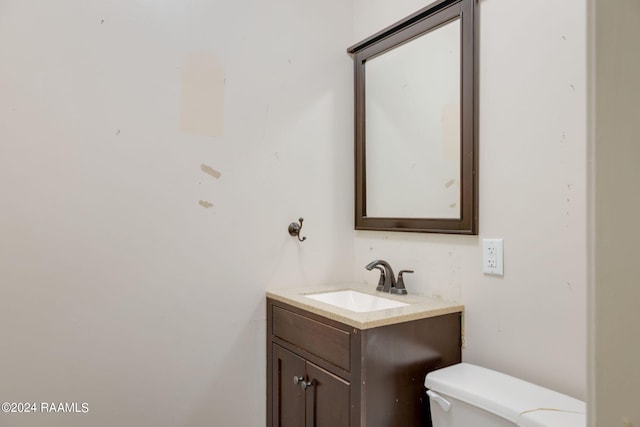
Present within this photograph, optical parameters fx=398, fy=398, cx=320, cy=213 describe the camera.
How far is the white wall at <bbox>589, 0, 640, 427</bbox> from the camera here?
39 centimetres

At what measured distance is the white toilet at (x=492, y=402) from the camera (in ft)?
3.43

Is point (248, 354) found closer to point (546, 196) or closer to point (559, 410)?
point (559, 410)

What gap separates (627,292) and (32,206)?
1.69 metres

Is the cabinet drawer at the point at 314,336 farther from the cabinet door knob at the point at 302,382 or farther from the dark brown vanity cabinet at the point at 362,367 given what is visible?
the cabinet door knob at the point at 302,382

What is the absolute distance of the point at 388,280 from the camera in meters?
1.84

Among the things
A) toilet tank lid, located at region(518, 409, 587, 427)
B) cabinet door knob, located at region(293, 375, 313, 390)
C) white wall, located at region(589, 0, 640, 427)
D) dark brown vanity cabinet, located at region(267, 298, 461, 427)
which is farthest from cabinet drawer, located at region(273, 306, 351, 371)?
white wall, located at region(589, 0, 640, 427)

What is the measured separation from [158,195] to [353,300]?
0.99 m

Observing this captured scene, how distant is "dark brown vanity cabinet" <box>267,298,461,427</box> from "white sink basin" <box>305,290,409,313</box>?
0.70 ft

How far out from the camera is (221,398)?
5.81 feet

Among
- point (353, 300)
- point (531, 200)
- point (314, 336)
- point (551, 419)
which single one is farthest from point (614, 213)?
point (353, 300)

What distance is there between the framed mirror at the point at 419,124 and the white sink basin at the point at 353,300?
0.35m

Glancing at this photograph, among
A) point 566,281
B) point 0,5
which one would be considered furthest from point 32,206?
point 566,281

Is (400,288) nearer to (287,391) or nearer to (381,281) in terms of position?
(381,281)

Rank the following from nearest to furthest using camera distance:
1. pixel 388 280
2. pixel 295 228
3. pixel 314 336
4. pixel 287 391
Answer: pixel 314 336, pixel 287 391, pixel 388 280, pixel 295 228
